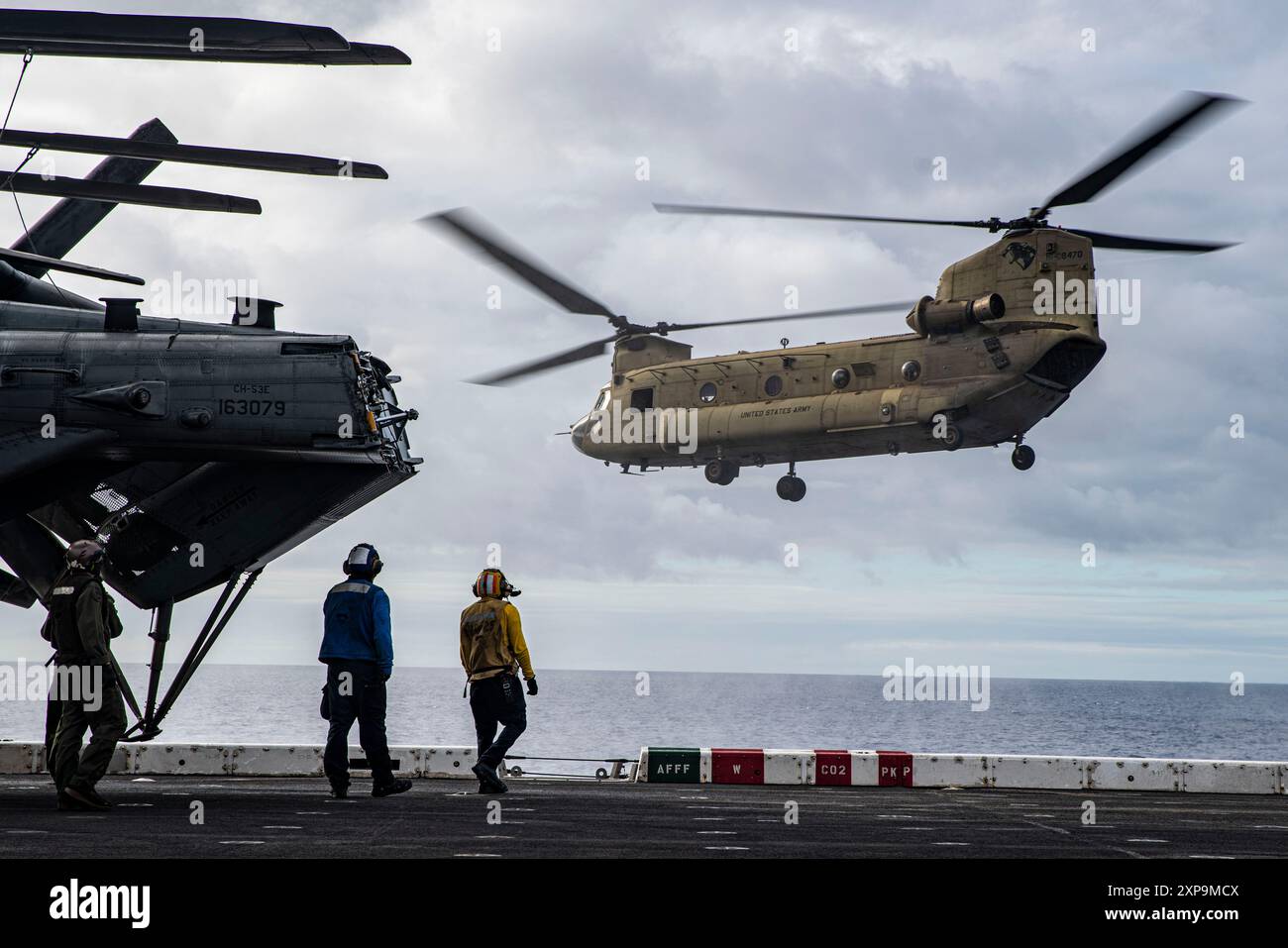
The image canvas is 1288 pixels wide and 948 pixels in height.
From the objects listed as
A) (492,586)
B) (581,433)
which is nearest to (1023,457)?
(581,433)

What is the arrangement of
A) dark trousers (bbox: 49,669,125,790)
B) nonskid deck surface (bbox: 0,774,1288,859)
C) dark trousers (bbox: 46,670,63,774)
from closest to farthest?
nonskid deck surface (bbox: 0,774,1288,859) → dark trousers (bbox: 49,669,125,790) → dark trousers (bbox: 46,670,63,774)

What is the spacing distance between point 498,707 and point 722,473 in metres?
24.9

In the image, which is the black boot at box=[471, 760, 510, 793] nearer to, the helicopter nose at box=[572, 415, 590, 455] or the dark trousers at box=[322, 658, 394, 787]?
the dark trousers at box=[322, 658, 394, 787]

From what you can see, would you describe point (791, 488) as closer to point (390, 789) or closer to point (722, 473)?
Result: point (722, 473)

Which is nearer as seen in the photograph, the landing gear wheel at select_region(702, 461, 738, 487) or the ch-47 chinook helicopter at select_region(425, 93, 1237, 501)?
the ch-47 chinook helicopter at select_region(425, 93, 1237, 501)

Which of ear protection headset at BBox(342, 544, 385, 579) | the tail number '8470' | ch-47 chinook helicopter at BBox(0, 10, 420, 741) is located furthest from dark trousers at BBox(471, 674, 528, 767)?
the tail number '8470'

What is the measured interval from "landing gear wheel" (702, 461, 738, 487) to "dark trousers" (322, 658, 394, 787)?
25404 millimetres

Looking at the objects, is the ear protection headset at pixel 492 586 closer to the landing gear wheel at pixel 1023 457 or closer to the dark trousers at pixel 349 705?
the dark trousers at pixel 349 705

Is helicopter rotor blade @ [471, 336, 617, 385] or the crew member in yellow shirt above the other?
helicopter rotor blade @ [471, 336, 617, 385]

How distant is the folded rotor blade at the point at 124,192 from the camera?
16078mm

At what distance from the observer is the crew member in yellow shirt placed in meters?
13.1

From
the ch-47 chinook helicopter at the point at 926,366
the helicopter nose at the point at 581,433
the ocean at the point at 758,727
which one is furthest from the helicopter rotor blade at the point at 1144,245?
the ocean at the point at 758,727

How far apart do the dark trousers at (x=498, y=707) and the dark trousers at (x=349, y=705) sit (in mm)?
968
